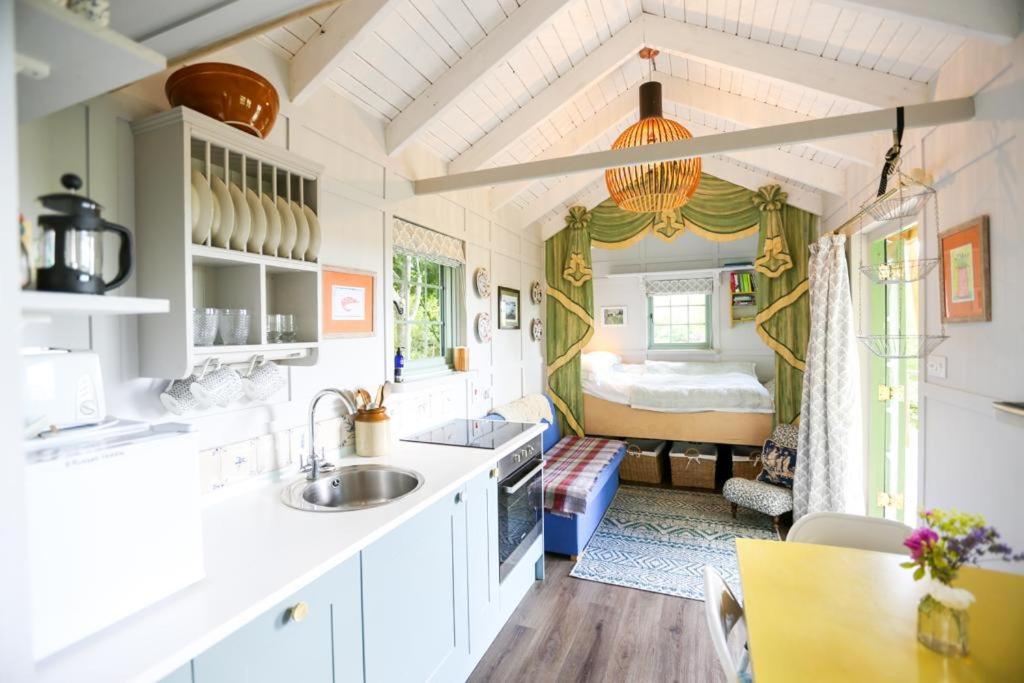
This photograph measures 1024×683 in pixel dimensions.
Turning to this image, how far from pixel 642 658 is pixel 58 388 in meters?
2.33

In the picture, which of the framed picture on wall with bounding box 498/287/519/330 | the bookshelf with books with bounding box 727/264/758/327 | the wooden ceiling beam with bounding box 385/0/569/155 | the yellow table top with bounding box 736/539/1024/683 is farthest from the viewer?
the bookshelf with books with bounding box 727/264/758/327

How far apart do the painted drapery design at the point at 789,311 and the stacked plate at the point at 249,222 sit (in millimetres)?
3603

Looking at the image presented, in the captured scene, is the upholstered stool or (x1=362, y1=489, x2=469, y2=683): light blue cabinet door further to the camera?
the upholstered stool

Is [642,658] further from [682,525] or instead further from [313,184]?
[313,184]

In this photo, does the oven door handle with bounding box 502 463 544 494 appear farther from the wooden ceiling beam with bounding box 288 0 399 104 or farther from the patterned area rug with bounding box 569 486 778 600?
the wooden ceiling beam with bounding box 288 0 399 104

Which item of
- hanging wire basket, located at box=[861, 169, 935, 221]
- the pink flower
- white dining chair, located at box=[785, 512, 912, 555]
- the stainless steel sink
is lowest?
white dining chair, located at box=[785, 512, 912, 555]

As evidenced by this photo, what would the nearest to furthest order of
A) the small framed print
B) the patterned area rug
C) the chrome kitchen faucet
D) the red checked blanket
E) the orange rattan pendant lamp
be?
the chrome kitchen faucet
the orange rattan pendant lamp
the patterned area rug
the red checked blanket
the small framed print

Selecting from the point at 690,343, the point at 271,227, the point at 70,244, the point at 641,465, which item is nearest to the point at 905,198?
the point at 271,227

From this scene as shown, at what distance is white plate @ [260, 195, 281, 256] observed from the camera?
1.56 metres

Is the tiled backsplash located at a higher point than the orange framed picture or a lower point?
lower

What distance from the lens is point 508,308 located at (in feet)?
12.8

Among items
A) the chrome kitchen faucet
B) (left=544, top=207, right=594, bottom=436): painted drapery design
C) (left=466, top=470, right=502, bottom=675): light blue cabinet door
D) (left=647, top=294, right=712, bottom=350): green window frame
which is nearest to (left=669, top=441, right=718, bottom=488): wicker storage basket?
(left=544, top=207, right=594, bottom=436): painted drapery design

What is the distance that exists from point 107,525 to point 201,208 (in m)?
0.86

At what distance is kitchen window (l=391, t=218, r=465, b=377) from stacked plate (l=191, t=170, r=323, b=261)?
85 centimetres
